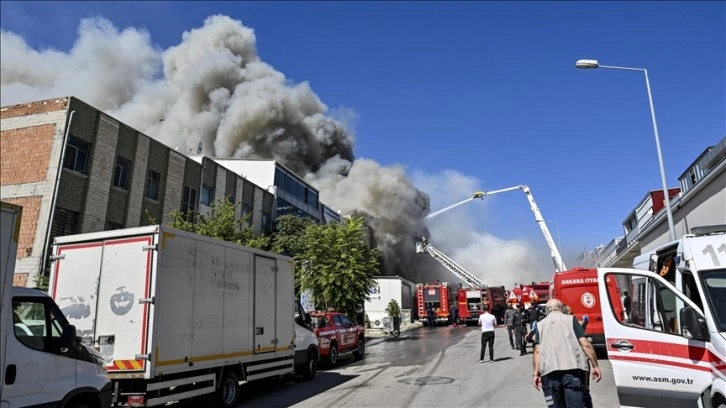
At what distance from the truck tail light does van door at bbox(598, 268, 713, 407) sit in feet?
19.1

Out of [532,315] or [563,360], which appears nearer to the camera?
[563,360]

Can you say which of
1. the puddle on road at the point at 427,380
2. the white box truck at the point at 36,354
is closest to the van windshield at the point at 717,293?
the puddle on road at the point at 427,380

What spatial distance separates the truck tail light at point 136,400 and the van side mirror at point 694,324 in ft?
21.0

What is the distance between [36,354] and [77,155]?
13.6 metres

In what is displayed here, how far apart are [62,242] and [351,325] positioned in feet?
31.2

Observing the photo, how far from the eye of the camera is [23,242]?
15.5 m

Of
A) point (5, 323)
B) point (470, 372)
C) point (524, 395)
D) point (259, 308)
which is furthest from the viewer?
point (470, 372)

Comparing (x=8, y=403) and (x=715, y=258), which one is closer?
(x=8, y=403)

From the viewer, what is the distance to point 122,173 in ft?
59.9

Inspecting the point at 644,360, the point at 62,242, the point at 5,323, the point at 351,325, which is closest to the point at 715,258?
the point at 644,360

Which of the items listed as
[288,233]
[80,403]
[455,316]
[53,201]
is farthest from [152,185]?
[455,316]

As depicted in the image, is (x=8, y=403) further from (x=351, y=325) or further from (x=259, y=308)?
(x=351, y=325)

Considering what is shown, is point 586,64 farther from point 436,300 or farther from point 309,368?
point 436,300

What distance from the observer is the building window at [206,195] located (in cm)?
2291
